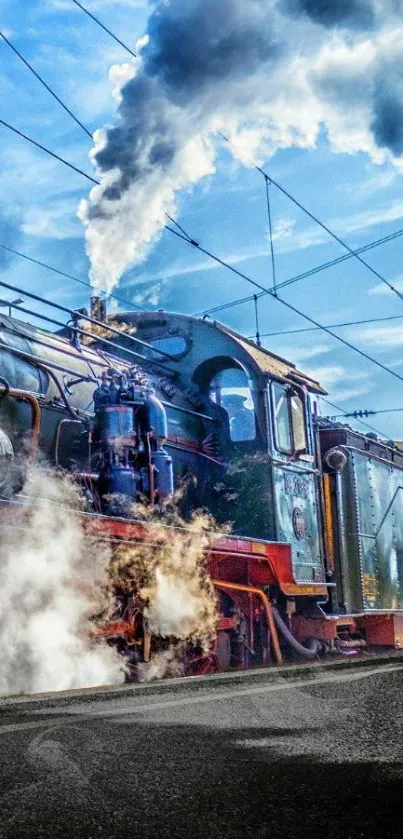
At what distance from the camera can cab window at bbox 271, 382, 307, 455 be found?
9672 millimetres

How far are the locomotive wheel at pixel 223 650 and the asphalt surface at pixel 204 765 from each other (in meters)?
3.85

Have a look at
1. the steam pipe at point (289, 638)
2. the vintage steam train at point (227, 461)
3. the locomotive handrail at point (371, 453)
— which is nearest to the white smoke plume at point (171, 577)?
the vintage steam train at point (227, 461)

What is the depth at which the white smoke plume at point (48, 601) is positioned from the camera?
20.1 feet

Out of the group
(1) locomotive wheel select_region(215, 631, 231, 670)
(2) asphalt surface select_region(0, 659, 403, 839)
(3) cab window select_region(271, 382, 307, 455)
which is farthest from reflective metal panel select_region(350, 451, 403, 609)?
(2) asphalt surface select_region(0, 659, 403, 839)

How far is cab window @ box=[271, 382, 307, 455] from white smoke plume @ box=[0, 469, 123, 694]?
3.42m

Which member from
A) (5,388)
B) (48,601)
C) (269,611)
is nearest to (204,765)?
(48,601)

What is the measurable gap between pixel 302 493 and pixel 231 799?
791cm

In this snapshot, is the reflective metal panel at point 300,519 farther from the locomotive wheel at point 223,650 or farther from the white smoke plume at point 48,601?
the white smoke plume at point 48,601

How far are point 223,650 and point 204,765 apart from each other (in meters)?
5.88

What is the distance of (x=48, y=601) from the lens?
254 inches

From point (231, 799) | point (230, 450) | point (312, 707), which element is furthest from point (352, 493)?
point (231, 799)

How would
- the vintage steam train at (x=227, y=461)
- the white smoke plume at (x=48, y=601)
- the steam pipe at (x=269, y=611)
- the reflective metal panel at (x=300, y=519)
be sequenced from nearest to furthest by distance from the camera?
1. the white smoke plume at (x=48, y=601)
2. the vintage steam train at (x=227, y=461)
3. the steam pipe at (x=269, y=611)
4. the reflective metal panel at (x=300, y=519)

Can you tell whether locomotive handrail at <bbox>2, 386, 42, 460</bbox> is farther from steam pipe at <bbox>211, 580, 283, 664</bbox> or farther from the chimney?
the chimney

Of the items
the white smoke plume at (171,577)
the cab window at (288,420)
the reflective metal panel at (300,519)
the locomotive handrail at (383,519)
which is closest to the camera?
the white smoke plume at (171,577)
